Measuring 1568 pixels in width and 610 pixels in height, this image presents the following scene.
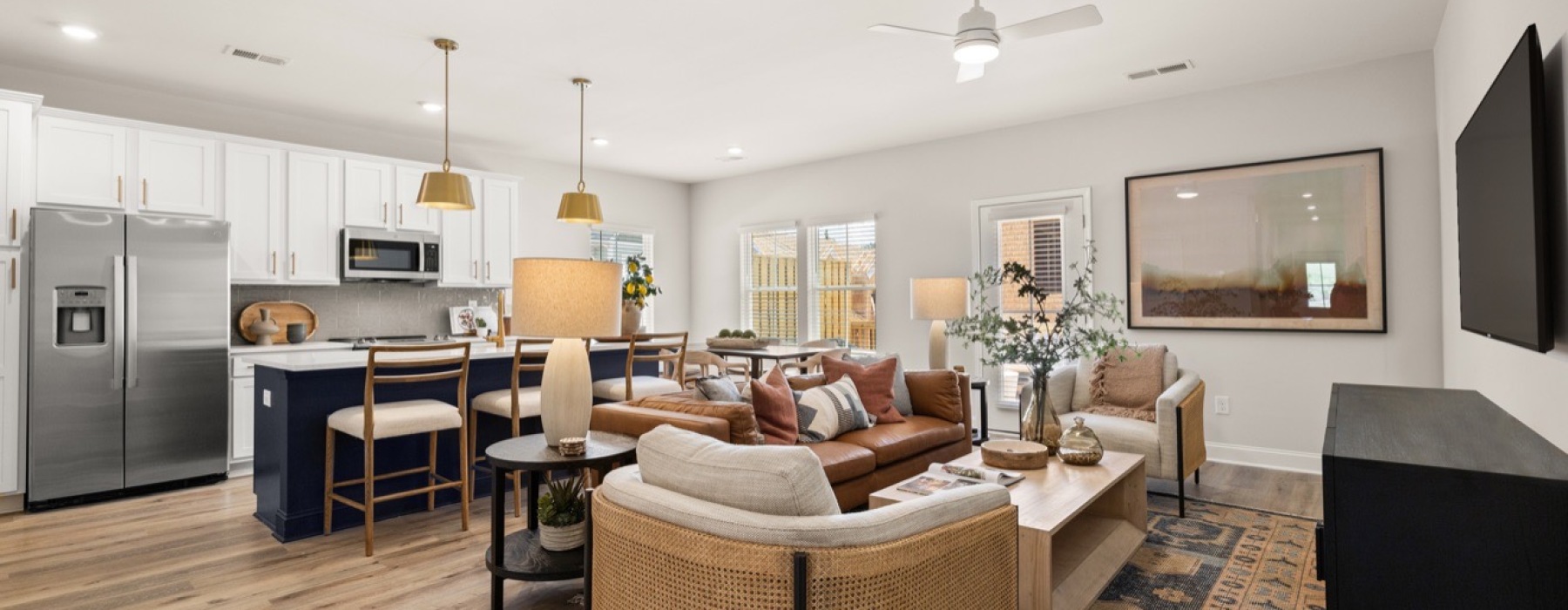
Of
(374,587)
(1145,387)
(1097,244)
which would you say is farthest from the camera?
(1097,244)

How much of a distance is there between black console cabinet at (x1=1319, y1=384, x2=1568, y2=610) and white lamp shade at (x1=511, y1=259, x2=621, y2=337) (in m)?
2.19

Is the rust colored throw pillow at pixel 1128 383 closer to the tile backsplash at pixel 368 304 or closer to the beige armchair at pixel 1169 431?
the beige armchair at pixel 1169 431

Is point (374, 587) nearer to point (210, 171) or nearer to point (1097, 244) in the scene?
point (210, 171)

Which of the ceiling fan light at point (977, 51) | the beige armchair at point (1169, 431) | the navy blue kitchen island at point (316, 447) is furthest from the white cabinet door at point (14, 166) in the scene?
the beige armchair at point (1169, 431)

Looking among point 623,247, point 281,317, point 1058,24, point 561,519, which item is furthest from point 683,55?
point 623,247

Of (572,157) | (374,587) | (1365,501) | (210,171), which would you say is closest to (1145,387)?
(1365,501)

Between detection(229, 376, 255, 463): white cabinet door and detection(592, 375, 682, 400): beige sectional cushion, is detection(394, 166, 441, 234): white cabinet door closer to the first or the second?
detection(229, 376, 255, 463): white cabinet door

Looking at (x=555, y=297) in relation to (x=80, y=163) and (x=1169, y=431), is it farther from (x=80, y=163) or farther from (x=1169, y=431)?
(x=80, y=163)

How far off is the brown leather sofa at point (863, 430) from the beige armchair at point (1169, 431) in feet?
2.13

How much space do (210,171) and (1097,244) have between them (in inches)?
242

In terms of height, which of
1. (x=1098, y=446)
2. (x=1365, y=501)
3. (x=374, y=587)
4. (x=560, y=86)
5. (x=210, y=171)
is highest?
(x=560, y=86)

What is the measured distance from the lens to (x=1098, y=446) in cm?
324

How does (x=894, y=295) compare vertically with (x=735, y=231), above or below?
below

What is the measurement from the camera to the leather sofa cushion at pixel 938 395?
173 inches
